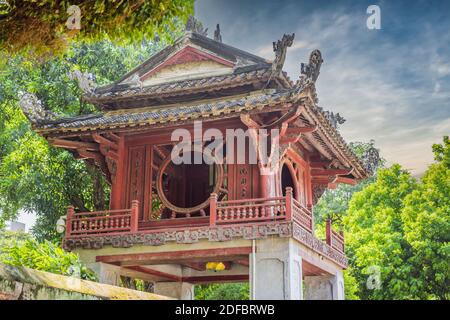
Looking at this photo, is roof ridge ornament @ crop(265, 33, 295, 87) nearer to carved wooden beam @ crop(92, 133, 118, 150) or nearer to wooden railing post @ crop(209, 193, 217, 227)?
wooden railing post @ crop(209, 193, 217, 227)

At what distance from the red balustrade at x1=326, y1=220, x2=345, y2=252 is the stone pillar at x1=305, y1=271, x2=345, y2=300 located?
2.08ft

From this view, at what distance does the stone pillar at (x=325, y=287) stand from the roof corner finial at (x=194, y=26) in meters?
6.57

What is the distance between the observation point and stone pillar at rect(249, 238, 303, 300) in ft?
34.4

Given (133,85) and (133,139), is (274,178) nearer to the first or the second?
(133,139)

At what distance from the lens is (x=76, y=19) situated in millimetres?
6465

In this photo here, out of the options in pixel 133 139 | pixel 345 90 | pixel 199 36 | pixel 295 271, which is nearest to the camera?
pixel 295 271

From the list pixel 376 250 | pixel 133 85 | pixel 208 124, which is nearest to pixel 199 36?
pixel 133 85

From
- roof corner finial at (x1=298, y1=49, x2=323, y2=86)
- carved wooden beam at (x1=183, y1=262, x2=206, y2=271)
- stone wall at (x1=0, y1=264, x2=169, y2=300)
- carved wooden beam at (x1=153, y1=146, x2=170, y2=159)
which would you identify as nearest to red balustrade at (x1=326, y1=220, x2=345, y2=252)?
carved wooden beam at (x1=183, y1=262, x2=206, y2=271)

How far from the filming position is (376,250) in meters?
22.3

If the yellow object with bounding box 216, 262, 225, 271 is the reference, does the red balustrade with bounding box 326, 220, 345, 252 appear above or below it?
above

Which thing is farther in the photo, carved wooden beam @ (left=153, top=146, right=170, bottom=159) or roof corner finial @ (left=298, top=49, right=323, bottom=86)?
carved wooden beam @ (left=153, top=146, right=170, bottom=159)

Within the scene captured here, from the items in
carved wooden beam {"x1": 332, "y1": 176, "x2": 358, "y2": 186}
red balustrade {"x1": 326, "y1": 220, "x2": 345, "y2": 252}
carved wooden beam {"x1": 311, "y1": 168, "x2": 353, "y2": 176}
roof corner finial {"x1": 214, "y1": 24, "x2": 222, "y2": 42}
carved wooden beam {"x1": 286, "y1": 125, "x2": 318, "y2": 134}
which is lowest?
red balustrade {"x1": 326, "y1": 220, "x2": 345, "y2": 252}

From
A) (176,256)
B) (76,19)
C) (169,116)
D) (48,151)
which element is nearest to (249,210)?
(176,256)

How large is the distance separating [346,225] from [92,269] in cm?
1661
